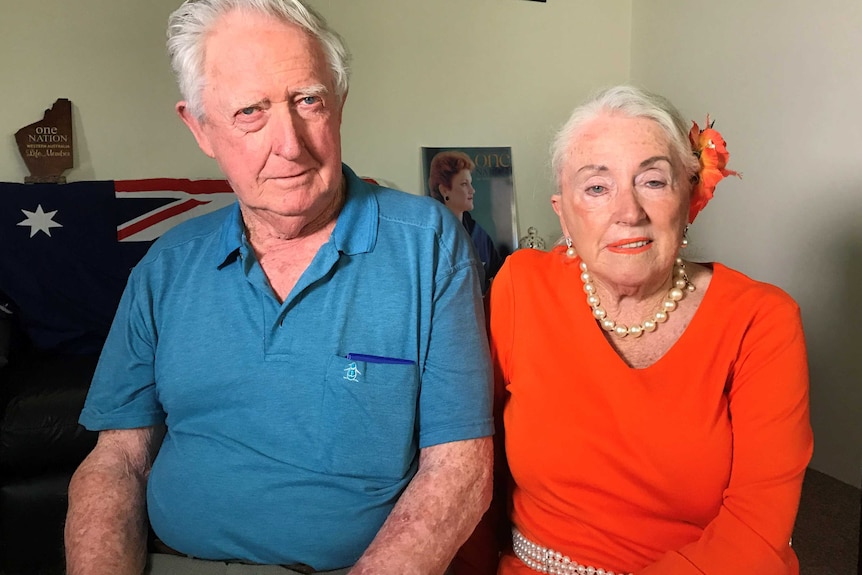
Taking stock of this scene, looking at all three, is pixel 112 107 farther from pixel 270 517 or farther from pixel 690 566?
pixel 690 566

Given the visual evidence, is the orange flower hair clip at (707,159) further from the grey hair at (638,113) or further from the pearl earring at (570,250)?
the pearl earring at (570,250)

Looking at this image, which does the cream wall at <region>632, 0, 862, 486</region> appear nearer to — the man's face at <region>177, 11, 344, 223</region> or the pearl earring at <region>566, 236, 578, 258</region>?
the pearl earring at <region>566, 236, 578, 258</region>

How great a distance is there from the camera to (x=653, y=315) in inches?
45.5

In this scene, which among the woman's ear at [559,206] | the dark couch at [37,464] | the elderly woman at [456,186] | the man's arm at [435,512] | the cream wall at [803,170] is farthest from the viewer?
the elderly woman at [456,186]

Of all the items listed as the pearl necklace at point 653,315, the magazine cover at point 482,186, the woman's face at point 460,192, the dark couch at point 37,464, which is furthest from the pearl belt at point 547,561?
the woman's face at point 460,192

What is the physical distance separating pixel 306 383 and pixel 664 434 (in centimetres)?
58

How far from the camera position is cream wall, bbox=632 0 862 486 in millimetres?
2137

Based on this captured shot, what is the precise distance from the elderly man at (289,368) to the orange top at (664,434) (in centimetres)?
12

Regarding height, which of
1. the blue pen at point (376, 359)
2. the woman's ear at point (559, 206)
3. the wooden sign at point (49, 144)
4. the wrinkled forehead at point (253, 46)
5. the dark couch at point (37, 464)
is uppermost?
the wrinkled forehead at point (253, 46)

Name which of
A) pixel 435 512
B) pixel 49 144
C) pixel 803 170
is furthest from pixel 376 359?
pixel 49 144

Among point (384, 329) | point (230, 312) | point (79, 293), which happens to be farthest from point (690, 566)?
point (79, 293)

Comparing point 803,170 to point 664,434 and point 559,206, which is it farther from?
point 664,434

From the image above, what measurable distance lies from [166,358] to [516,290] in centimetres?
63

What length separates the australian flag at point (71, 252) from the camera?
2.30 meters
